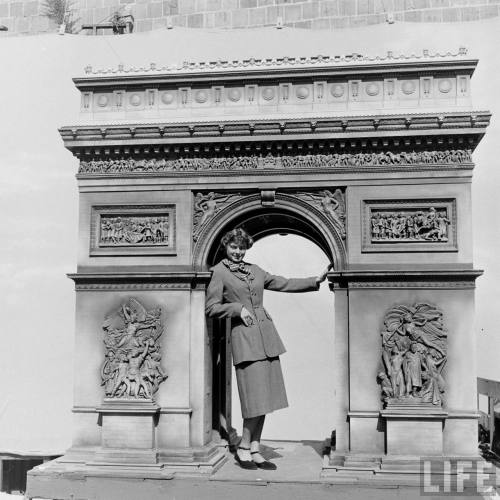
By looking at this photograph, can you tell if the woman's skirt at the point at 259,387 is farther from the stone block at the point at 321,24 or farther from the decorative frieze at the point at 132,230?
the stone block at the point at 321,24

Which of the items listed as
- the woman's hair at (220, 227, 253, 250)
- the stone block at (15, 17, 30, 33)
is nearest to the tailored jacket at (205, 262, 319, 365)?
the woman's hair at (220, 227, 253, 250)

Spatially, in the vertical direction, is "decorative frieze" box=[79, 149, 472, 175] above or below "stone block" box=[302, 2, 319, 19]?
below

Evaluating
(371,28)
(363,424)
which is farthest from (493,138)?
(363,424)

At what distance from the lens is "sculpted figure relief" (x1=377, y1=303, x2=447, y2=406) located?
14688 mm

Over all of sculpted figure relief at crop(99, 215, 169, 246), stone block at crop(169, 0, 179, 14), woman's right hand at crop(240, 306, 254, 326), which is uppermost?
stone block at crop(169, 0, 179, 14)

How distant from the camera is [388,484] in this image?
556 inches

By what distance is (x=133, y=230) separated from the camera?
15859mm

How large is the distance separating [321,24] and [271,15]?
57.3 inches

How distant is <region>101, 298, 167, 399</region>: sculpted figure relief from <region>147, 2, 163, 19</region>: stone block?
12552 millimetres

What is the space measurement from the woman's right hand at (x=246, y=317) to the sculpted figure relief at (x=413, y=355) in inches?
88.0

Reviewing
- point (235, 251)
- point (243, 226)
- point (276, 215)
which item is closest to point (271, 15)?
point (243, 226)

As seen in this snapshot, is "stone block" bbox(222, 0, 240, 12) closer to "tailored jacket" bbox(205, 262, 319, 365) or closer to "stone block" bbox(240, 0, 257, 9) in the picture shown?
"stone block" bbox(240, 0, 257, 9)

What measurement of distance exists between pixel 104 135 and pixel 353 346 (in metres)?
5.66

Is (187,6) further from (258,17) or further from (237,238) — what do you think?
(237,238)
